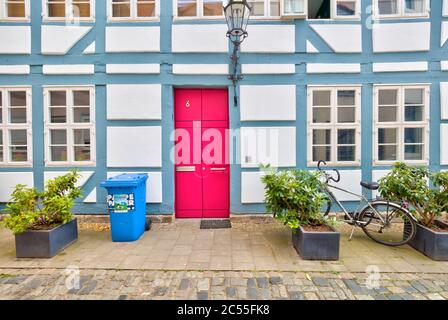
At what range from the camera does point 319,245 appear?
352 centimetres

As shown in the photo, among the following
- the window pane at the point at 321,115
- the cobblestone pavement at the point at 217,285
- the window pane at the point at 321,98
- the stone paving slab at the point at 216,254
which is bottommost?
the cobblestone pavement at the point at 217,285

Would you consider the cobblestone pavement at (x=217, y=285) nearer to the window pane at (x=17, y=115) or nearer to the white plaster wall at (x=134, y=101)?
the white plaster wall at (x=134, y=101)

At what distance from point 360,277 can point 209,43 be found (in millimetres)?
4673

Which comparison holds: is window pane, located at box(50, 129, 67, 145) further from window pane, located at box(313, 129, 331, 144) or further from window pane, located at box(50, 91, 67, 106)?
window pane, located at box(313, 129, 331, 144)

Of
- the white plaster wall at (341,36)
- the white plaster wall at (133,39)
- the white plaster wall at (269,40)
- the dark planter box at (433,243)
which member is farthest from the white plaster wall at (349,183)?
the white plaster wall at (133,39)

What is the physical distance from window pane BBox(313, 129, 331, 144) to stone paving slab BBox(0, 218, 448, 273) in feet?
5.90

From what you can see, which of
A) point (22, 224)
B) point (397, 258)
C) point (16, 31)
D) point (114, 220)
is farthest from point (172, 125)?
point (397, 258)

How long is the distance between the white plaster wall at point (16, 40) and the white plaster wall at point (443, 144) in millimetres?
8472

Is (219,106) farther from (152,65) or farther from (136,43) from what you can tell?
(136,43)

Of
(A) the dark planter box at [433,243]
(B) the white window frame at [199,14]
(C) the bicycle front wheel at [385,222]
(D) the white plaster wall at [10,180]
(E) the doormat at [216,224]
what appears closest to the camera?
(A) the dark planter box at [433,243]

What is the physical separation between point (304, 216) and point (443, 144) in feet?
11.9

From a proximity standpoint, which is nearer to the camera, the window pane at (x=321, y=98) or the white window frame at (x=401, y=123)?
the white window frame at (x=401, y=123)

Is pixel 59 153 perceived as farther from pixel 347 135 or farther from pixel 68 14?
pixel 347 135

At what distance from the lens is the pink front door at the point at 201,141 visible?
5.18m
